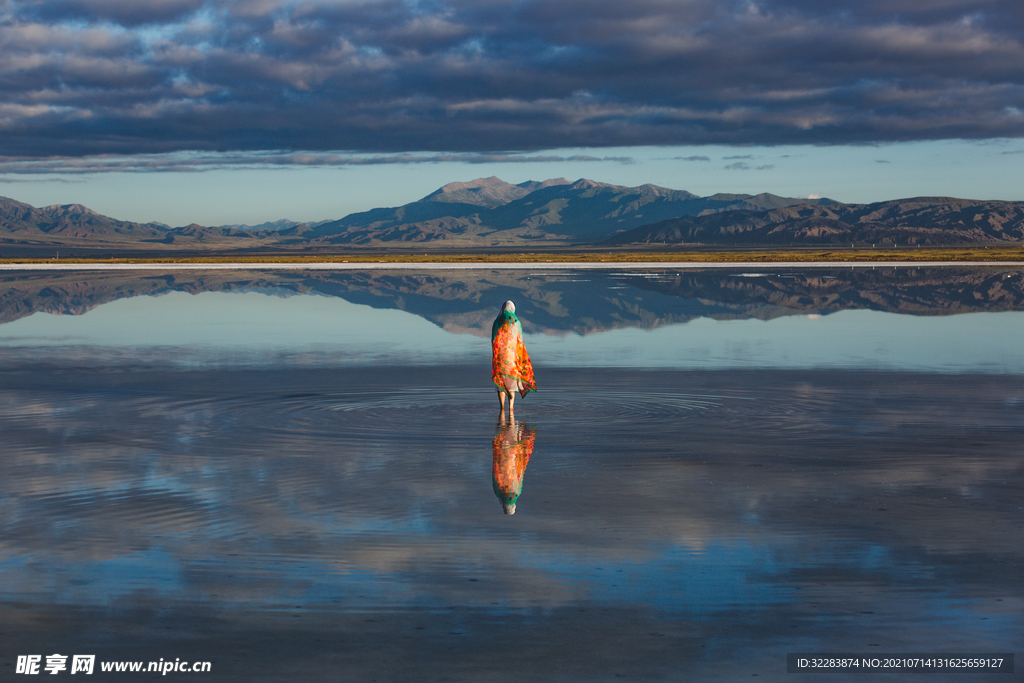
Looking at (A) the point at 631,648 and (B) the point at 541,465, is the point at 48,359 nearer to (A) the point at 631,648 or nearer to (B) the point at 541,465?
(B) the point at 541,465

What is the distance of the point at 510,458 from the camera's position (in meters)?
13.2

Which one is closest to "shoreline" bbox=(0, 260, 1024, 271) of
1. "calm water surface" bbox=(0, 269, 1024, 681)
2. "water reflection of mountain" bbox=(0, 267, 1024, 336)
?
"water reflection of mountain" bbox=(0, 267, 1024, 336)

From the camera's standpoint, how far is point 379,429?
15.4 metres

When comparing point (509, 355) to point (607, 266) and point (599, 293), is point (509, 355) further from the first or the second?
point (607, 266)

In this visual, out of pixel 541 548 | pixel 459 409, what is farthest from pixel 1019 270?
pixel 541 548

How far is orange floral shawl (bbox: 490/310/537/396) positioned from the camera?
16.5 m

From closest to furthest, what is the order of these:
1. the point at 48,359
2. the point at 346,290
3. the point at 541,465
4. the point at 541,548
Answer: the point at 541,548, the point at 541,465, the point at 48,359, the point at 346,290

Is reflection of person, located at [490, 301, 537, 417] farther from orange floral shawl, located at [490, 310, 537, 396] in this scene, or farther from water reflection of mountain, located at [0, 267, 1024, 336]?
water reflection of mountain, located at [0, 267, 1024, 336]

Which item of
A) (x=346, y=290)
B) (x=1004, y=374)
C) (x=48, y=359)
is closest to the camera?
(x=1004, y=374)

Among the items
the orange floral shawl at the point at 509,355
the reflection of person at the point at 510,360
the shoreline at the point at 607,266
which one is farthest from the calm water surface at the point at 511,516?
the shoreline at the point at 607,266

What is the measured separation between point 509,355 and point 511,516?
634 cm

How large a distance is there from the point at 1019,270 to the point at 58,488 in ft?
267

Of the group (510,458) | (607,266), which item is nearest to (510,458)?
(510,458)

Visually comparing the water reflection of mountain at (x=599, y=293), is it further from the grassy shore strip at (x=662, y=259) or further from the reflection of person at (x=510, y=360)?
the grassy shore strip at (x=662, y=259)
